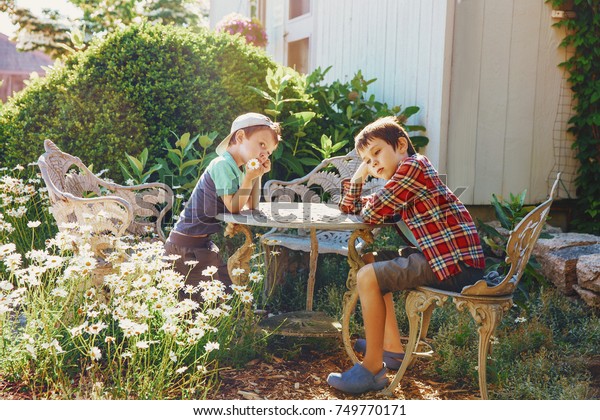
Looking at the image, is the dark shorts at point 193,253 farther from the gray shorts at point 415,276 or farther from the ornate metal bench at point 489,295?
the ornate metal bench at point 489,295

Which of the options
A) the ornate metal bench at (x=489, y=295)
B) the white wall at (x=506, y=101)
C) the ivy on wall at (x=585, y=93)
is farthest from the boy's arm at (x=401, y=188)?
the ivy on wall at (x=585, y=93)

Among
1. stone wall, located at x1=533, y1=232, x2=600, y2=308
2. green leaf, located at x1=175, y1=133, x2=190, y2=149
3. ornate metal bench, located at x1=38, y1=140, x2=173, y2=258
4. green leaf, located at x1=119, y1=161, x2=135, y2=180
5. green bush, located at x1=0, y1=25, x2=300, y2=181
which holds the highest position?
green bush, located at x1=0, y1=25, x2=300, y2=181

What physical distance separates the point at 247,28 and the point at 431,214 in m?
5.95

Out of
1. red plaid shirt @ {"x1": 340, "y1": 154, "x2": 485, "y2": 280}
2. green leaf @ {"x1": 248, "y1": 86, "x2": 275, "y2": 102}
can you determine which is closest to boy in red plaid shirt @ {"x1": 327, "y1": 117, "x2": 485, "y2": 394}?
red plaid shirt @ {"x1": 340, "y1": 154, "x2": 485, "y2": 280}

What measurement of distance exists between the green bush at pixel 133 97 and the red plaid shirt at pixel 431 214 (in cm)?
274

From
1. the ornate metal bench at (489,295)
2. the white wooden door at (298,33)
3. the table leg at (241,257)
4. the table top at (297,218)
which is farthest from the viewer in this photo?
the white wooden door at (298,33)

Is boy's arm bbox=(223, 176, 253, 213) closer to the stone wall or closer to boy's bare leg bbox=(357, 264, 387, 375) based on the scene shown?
boy's bare leg bbox=(357, 264, 387, 375)

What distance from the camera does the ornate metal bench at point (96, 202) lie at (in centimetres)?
339

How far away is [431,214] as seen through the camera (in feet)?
9.62

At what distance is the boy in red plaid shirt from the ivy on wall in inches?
116

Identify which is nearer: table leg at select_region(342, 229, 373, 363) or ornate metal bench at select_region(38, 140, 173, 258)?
table leg at select_region(342, 229, 373, 363)

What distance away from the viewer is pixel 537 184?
18.2 feet

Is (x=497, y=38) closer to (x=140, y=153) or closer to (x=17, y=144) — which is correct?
(x=140, y=153)

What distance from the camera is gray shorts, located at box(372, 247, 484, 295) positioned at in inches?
115
